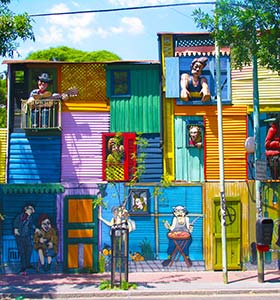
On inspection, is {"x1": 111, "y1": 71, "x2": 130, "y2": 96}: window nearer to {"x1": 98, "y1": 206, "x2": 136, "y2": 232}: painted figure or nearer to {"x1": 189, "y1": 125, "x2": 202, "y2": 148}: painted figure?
{"x1": 189, "y1": 125, "x2": 202, "y2": 148}: painted figure

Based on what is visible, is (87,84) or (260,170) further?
(87,84)

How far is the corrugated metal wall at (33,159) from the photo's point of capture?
1489 centimetres

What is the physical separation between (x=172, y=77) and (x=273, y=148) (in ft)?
11.8

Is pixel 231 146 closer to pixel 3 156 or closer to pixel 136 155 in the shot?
pixel 136 155

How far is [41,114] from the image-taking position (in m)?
14.9

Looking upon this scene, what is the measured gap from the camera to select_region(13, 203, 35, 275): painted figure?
1462 cm

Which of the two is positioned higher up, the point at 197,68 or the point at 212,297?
the point at 197,68

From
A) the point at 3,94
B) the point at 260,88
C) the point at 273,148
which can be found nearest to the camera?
the point at 273,148

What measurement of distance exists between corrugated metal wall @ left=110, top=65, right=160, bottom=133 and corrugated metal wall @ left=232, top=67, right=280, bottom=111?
2.32m

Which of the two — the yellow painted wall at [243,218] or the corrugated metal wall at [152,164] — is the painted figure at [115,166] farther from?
the yellow painted wall at [243,218]

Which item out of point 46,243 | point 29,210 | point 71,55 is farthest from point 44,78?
point 71,55

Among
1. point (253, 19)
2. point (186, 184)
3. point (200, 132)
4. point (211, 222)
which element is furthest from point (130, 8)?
point (211, 222)

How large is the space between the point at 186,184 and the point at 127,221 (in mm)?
2011

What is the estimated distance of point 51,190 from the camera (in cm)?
1469
